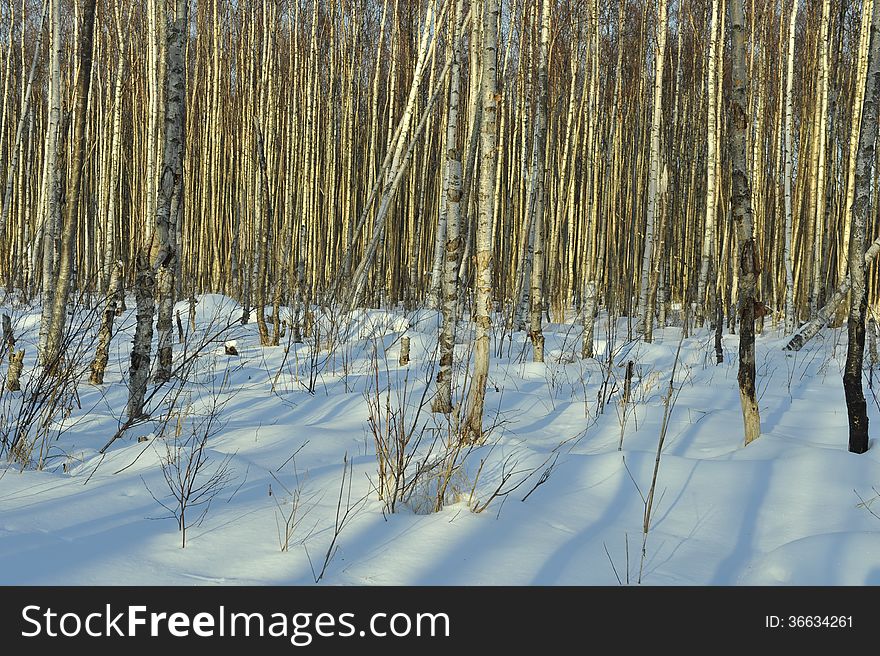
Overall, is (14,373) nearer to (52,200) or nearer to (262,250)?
(52,200)

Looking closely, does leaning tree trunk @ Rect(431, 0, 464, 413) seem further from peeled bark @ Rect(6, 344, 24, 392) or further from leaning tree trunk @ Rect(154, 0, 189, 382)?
peeled bark @ Rect(6, 344, 24, 392)

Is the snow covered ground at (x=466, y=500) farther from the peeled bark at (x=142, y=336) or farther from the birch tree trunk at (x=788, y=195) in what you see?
the birch tree trunk at (x=788, y=195)

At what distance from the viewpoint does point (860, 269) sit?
300 centimetres

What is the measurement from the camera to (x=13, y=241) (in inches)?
392

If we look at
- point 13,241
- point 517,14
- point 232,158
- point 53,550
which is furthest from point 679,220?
point 13,241

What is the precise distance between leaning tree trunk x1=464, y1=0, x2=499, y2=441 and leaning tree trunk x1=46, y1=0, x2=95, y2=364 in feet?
6.39

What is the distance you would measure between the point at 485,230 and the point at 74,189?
2140 mm

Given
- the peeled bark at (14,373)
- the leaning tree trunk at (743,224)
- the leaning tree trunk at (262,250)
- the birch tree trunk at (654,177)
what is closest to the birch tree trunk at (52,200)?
the peeled bark at (14,373)

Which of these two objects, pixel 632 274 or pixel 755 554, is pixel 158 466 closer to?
pixel 755 554

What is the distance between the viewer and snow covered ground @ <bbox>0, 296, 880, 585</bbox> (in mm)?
1779

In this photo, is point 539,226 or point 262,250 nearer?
point 539,226

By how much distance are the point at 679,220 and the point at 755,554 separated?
7.42m

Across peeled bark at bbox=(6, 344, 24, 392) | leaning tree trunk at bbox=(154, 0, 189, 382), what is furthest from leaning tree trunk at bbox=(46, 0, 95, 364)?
leaning tree trunk at bbox=(154, 0, 189, 382)

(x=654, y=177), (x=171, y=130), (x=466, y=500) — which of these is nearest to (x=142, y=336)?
(x=171, y=130)
